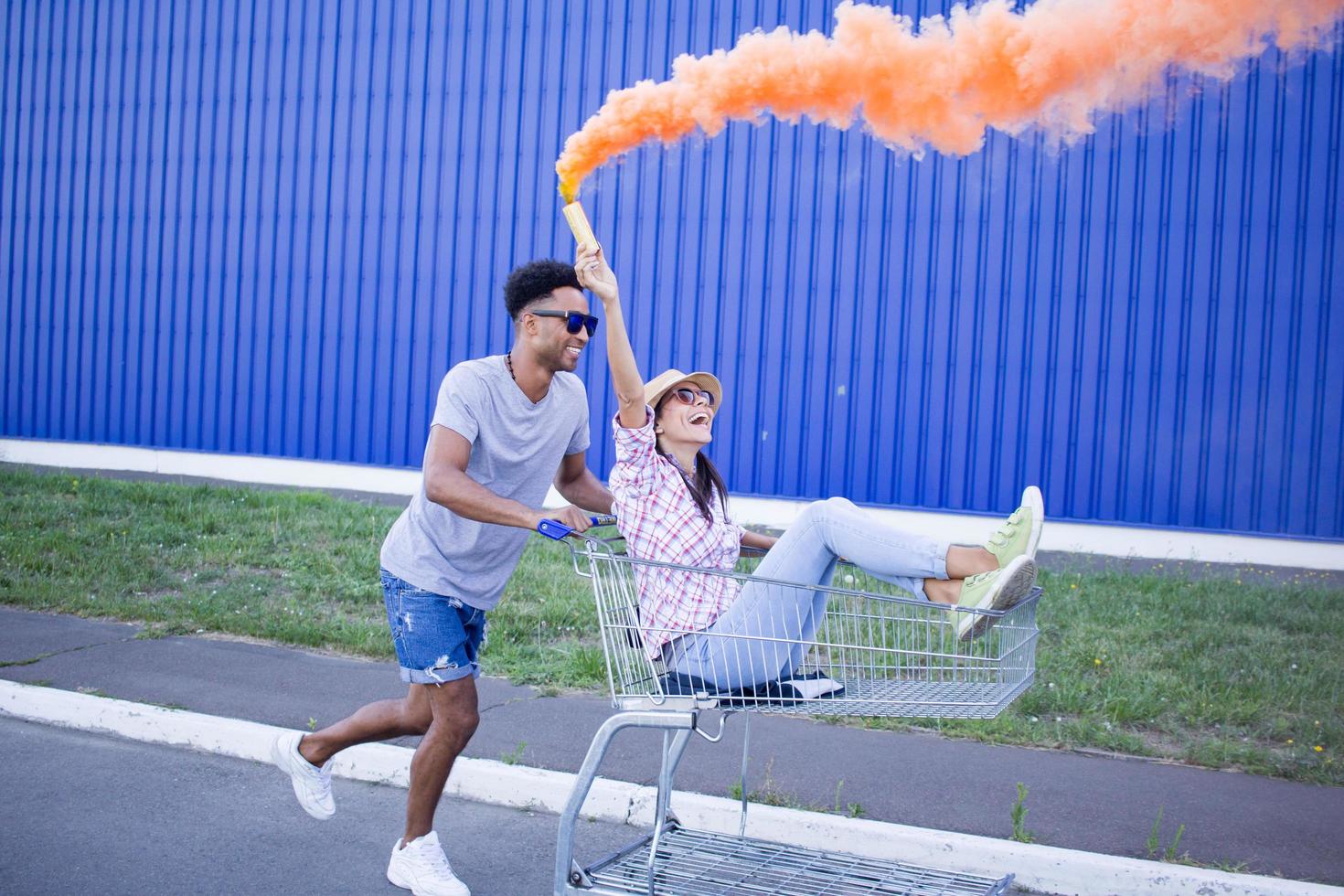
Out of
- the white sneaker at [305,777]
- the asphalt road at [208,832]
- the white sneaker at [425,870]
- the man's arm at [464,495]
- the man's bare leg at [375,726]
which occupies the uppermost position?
the man's arm at [464,495]

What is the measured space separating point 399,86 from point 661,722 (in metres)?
11.8

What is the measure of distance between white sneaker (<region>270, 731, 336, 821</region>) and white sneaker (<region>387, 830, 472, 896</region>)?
0.42m

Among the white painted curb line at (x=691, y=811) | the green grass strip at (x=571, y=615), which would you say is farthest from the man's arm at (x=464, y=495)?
Answer: the green grass strip at (x=571, y=615)

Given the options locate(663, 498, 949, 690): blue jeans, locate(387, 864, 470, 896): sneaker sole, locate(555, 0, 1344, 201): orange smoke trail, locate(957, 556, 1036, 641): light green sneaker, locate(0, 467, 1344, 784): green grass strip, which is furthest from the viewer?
locate(0, 467, 1344, 784): green grass strip

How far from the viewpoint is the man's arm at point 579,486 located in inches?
178

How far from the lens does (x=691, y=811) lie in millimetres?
4961

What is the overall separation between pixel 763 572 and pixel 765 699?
37 cm

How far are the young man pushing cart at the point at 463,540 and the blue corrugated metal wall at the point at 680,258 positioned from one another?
8.20m

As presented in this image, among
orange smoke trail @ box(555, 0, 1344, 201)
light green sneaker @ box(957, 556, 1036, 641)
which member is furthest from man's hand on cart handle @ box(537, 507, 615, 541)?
orange smoke trail @ box(555, 0, 1344, 201)

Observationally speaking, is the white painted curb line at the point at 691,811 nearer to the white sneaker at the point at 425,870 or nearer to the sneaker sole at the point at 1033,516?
the white sneaker at the point at 425,870

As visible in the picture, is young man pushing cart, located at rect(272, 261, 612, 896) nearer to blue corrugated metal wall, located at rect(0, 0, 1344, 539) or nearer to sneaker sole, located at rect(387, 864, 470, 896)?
sneaker sole, located at rect(387, 864, 470, 896)

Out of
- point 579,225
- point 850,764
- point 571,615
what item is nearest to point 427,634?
point 579,225

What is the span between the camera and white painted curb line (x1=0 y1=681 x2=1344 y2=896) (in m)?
4.30

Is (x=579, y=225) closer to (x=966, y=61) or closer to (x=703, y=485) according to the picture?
(x=703, y=485)
